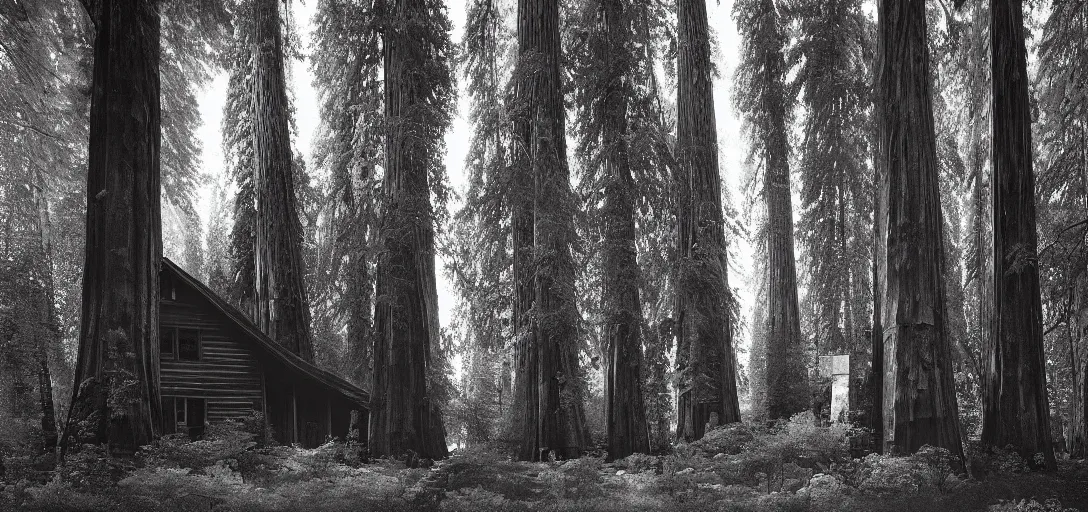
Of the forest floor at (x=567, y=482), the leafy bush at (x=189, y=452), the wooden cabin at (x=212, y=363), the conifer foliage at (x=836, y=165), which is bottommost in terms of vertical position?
the forest floor at (x=567, y=482)

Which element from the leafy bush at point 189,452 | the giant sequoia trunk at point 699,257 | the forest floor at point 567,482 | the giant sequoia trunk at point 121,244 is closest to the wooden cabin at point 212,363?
the forest floor at point 567,482

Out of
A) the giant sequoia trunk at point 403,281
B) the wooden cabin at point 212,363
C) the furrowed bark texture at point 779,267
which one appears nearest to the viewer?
the giant sequoia trunk at point 403,281

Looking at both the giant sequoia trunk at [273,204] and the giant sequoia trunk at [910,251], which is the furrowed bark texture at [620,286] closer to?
the giant sequoia trunk at [910,251]

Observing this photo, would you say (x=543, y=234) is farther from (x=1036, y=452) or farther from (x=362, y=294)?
(x=1036, y=452)

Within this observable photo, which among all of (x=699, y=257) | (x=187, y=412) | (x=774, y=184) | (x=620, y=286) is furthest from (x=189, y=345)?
(x=774, y=184)

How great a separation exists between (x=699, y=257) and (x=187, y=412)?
1198 centimetres

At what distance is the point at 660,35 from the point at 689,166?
5.63 m

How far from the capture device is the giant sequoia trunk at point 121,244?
1141 centimetres

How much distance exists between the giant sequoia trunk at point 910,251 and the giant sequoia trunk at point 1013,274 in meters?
1.21

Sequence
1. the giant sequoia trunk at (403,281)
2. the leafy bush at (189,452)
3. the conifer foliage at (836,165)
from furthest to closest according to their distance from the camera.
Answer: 1. the conifer foliage at (836,165)
2. the giant sequoia trunk at (403,281)
3. the leafy bush at (189,452)

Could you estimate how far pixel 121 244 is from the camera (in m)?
11.9

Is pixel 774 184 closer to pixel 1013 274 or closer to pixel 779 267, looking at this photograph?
pixel 779 267

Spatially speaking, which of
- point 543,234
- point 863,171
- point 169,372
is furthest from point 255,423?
point 863,171

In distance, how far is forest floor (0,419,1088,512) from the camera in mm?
8938
